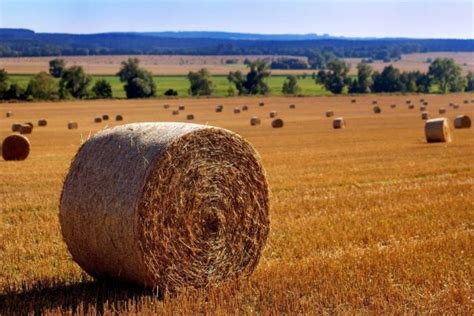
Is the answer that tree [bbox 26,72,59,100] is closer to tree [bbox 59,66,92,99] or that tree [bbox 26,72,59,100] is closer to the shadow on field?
tree [bbox 59,66,92,99]

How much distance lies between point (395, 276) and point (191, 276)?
2.10 meters

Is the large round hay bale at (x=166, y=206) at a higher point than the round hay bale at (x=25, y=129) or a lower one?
higher

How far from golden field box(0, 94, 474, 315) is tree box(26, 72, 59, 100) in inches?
2069

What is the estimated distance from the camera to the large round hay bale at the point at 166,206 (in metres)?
8.11

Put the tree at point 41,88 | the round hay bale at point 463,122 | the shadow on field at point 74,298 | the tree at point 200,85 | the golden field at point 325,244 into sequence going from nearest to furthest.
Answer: the shadow on field at point 74,298 < the golden field at point 325,244 < the round hay bale at point 463,122 < the tree at point 41,88 < the tree at point 200,85

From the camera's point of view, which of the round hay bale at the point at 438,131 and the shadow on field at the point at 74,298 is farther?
the round hay bale at the point at 438,131

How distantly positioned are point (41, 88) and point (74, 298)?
71555 millimetres

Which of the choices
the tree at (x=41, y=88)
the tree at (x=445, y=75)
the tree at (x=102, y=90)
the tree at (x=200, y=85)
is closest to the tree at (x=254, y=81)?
the tree at (x=200, y=85)

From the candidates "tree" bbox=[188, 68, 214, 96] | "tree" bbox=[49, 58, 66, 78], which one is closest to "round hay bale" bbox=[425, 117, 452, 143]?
"tree" bbox=[188, 68, 214, 96]

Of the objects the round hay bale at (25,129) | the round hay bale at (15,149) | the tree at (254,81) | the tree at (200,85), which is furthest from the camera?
the tree at (254,81)

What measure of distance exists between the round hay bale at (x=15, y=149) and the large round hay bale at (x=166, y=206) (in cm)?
1731

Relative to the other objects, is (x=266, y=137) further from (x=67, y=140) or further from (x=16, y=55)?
(x=16, y=55)

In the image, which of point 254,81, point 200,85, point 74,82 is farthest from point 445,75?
point 74,82

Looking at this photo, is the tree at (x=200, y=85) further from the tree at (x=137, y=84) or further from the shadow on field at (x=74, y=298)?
the shadow on field at (x=74, y=298)
